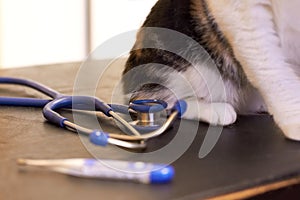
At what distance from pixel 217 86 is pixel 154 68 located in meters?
0.11

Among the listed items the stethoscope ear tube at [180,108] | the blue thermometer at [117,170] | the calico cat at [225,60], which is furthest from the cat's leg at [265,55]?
the blue thermometer at [117,170]

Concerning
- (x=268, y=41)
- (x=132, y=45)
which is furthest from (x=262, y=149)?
(x=132, y=45)

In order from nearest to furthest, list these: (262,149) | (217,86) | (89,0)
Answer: (262,149), (217,86), (89,0)

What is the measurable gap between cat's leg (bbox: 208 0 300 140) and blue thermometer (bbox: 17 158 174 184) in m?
0.28

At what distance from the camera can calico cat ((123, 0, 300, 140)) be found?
2.62 ft

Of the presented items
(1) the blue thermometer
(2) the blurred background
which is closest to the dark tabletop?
(1) the blue thermometer

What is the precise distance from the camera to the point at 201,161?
0.62 m

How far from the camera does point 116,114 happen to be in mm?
770

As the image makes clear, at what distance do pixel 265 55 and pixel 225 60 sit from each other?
10cm

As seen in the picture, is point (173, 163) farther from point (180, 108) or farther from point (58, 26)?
point (58, 26)

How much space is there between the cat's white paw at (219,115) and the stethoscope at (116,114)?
0.04 metres

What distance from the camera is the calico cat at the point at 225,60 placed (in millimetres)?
798

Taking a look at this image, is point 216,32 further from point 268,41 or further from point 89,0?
point 89,0

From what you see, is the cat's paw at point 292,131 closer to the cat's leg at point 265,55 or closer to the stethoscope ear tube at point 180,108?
the cat's leg at point 265,55
